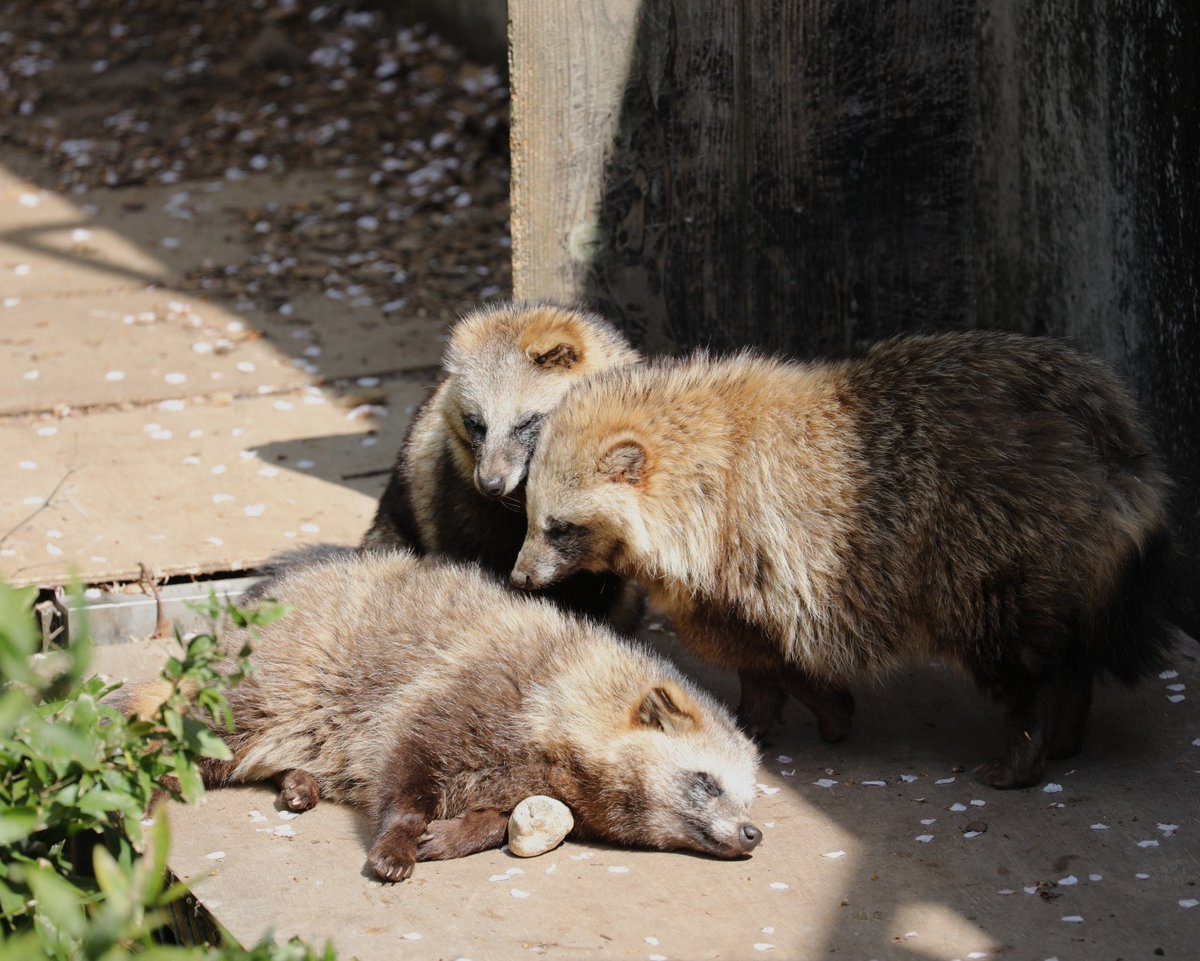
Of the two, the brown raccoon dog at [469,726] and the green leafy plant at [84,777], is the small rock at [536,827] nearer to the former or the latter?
the brown raccoon dog at [469,726]

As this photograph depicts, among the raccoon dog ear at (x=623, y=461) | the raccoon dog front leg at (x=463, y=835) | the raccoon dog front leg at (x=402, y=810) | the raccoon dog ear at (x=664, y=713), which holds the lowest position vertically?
the raccoon dog front leg at (x=463, y=835)

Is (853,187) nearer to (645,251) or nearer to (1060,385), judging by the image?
(645,251)

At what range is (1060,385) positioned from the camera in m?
4.21

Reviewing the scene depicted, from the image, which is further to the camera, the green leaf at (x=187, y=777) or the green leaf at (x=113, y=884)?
the green leaf at (x=187, y=777)

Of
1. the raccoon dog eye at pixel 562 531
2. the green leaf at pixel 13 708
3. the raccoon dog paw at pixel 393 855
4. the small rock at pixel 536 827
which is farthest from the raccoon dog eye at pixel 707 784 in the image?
the green leaf at pixel 13 708

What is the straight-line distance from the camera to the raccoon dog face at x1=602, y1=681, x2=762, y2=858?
390 cm

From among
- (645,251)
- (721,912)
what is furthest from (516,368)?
(721,912)

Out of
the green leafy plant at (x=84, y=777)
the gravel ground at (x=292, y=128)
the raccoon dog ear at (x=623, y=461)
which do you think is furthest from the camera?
the gravel ground at (x=292, y=128)

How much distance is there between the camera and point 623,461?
4.39 m

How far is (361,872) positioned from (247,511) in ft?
7.93

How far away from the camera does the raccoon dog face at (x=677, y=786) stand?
12.8 feet

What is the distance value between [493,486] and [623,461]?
60 cm

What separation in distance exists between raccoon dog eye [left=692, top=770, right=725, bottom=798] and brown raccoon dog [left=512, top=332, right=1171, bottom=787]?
0.54m

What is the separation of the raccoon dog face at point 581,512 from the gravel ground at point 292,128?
3.74 meters
